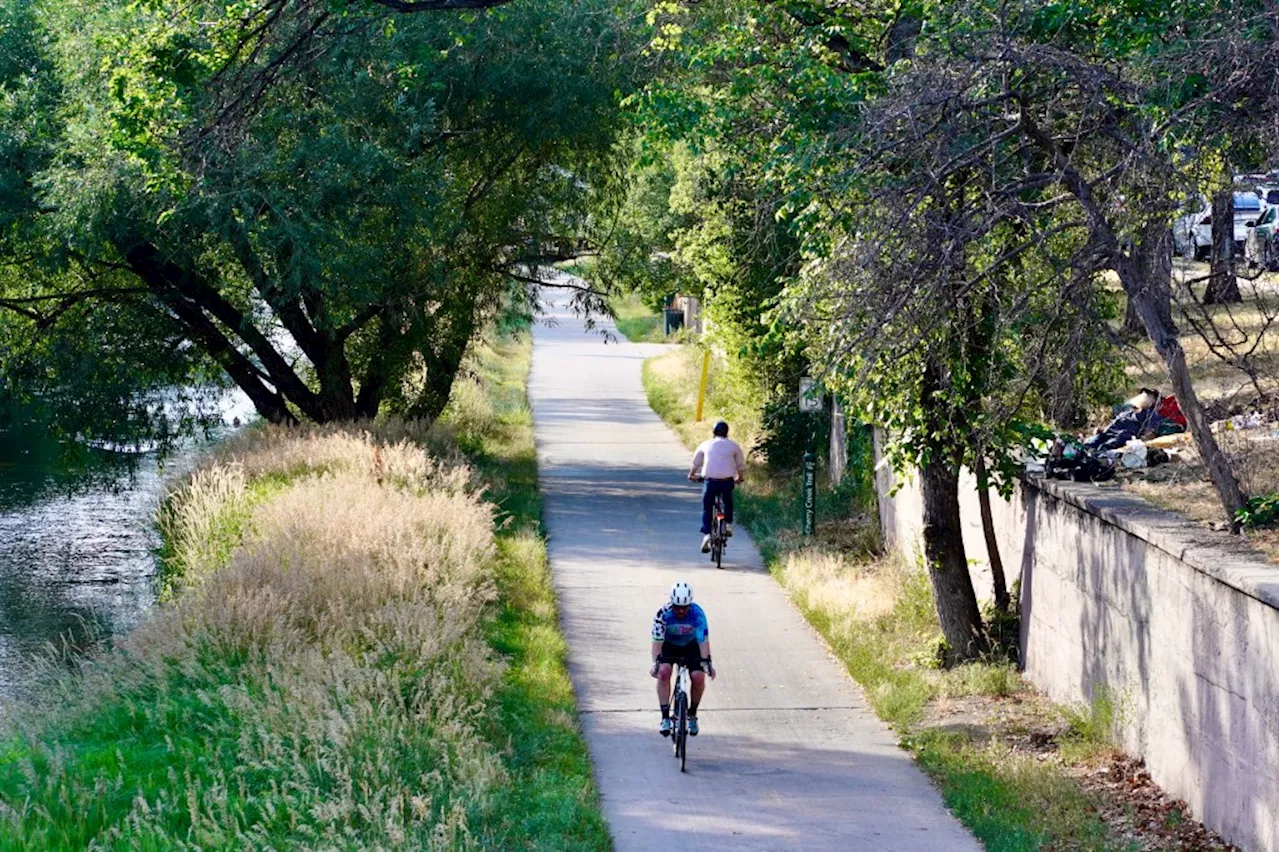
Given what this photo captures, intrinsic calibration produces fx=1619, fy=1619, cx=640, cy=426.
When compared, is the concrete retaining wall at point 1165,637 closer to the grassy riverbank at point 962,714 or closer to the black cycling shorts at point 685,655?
the grassy riverbank at point 962,714

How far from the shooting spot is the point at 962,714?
12.4m

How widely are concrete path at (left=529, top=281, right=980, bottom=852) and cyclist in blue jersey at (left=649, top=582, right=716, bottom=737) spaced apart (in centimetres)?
46

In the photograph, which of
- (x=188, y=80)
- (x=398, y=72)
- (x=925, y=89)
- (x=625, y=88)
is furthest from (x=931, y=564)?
(x=625, y=88)

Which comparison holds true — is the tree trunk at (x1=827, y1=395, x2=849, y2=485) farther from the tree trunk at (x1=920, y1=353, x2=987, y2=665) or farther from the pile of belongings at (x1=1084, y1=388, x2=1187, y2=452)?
the tree trunk at (x1=920, y1=353, x2=987, y2=665)

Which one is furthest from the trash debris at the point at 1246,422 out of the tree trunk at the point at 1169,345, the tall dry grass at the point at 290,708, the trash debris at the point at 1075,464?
the tall dry grass at the point at 290,708

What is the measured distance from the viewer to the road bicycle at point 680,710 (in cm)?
1077

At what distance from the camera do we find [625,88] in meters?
24.4

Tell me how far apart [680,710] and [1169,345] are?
3.96 m

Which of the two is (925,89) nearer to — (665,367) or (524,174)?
(524,174)

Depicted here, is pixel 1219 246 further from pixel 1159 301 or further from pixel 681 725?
pixel 681 725

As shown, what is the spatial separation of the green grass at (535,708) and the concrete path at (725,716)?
0.19 m

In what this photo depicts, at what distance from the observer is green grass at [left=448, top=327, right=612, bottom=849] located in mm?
9359

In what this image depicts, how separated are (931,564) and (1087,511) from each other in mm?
2108

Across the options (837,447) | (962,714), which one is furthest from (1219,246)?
(837,447)
